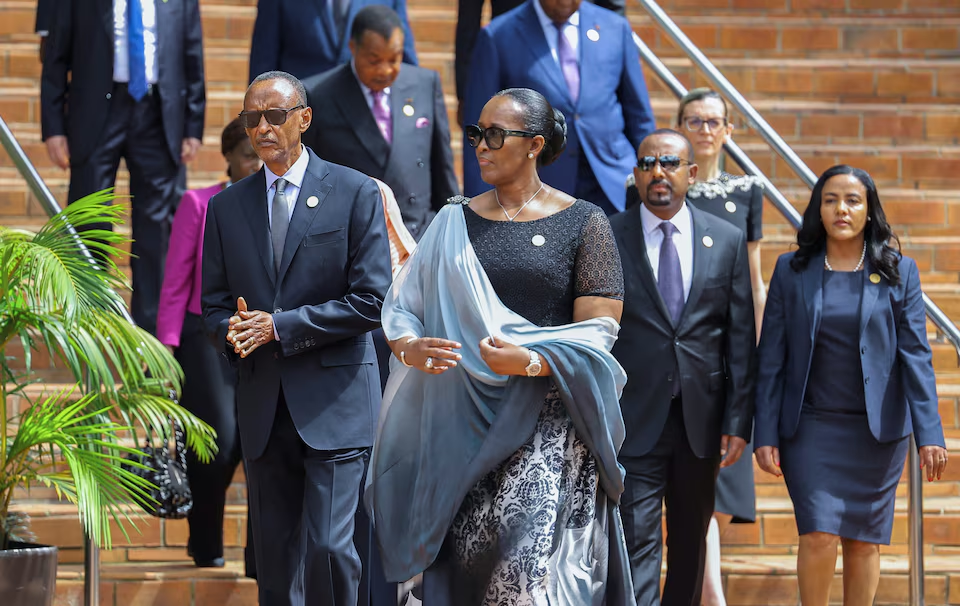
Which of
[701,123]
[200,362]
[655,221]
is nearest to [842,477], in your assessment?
[655,221]

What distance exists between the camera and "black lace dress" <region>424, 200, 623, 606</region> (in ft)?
16.1

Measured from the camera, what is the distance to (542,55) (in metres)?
7.48

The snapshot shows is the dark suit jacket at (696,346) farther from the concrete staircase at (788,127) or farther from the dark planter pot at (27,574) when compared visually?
the dark planter pot at (27,574)

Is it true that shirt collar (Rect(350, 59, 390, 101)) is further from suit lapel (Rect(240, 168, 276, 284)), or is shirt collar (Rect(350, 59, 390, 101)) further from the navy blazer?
the navy blazer

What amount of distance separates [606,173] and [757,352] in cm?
123

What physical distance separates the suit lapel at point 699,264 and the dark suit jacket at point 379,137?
1310mm

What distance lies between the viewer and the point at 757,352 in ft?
21.7

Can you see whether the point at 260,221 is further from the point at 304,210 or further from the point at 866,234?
the point at 866,234

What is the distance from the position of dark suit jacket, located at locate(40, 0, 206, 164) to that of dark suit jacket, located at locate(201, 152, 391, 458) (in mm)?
2305

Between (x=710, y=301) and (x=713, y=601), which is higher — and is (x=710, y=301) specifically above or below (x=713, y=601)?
above

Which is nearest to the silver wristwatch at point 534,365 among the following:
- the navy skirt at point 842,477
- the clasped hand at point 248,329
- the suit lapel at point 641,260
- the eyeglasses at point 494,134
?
the eyeglasses at point 494,134

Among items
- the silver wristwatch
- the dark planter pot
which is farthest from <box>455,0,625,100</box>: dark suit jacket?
the silver wristwatch

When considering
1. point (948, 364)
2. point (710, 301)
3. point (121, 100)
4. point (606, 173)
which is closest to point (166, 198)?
point (121, 100)

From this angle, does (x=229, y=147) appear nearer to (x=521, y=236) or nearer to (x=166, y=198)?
(x=166, y=198)
